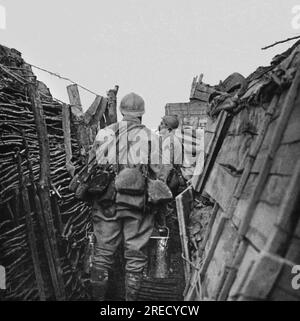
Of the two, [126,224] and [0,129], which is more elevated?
[0,129]

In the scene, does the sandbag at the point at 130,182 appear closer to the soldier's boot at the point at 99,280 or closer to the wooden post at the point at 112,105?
the soldier's boot at the point at 99,280

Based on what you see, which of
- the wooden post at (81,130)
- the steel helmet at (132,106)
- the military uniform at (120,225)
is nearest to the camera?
the military uniform at (120,225)

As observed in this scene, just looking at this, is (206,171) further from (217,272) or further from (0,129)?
(0,129)

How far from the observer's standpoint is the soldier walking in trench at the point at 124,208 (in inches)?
139

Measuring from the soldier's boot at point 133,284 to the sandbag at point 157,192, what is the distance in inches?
33.2

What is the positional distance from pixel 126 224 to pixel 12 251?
1.30 m

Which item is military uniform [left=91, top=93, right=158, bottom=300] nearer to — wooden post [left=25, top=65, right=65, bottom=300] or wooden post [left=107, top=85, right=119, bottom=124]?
wooden post [left=25, top=65, right=65, bottom=300]

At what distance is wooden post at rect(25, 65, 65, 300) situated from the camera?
3.88 metres

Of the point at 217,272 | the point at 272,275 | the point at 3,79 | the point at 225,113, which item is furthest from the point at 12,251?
the point at 272,275

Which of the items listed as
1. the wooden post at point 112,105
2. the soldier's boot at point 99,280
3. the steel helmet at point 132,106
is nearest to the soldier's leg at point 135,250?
the soldier's boot at point 99,280

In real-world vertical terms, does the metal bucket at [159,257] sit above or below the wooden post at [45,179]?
below

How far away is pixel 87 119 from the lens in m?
5.88

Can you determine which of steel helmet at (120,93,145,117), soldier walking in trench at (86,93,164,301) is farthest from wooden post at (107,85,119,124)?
soldier walking in trench at (86,93,164,301)
